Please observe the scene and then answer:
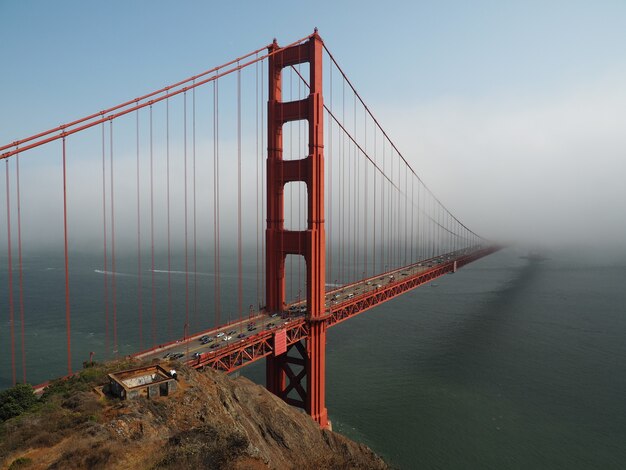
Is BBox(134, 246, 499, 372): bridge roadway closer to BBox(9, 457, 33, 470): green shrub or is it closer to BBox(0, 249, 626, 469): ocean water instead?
BBox(0, 249, 626, 469): ocean water

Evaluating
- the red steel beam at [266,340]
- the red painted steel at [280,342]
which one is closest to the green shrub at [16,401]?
the red steel beam at [266,340]

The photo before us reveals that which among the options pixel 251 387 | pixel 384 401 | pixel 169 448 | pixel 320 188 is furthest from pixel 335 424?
pixel 169 448

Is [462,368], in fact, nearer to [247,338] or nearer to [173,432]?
[247,338]

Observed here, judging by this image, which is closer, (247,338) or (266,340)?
(247,338)

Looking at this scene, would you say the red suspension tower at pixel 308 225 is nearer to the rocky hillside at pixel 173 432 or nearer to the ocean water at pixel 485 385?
the ocean water at pixel 485 385

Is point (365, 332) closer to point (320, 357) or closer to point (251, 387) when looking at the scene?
point (320, 357)

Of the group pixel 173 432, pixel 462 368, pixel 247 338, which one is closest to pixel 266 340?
pixel 247 338

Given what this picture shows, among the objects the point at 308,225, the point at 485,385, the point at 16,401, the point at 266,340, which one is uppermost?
the point at 308,225
